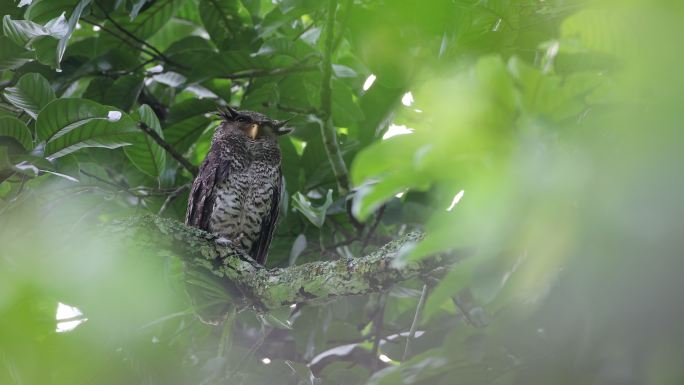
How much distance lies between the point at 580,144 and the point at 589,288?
0.21 m

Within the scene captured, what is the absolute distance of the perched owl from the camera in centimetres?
402

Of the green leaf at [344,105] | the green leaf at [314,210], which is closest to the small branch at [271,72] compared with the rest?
the green leaf at [344,105]

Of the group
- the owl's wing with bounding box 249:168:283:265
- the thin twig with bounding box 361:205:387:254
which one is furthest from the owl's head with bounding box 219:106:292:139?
the thin twig with bounding box 361:205:387:254

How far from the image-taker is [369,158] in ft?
3.27

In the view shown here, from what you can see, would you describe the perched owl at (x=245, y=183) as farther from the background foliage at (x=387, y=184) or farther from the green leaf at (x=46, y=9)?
the green leaf at (x=46, y=9)

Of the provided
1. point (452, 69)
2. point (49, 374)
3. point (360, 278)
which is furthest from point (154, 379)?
point (452, 69)

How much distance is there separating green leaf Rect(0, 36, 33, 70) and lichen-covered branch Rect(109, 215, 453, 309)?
2.56 feet

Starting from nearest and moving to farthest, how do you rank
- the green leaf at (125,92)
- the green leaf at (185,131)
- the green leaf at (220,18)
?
the green leaf at (125,92) < the green leaf at (185,131) < the green leaf at (220,18)

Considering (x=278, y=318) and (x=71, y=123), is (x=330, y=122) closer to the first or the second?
(x=278, y=318)

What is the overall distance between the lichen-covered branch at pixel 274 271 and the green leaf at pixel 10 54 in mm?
779

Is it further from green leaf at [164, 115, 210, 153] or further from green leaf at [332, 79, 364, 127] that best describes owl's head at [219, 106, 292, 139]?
green leaf at [332, 79, 364, 127]

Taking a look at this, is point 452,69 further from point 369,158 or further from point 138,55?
point 138,55

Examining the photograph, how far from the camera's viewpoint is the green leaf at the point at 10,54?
9.03ft

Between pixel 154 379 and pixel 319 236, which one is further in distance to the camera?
pixel 319 236
